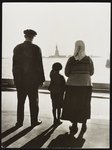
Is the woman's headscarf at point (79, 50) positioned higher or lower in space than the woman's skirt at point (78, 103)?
higher

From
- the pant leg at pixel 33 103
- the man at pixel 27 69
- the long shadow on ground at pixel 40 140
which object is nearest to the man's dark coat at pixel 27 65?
the man at pixel 27 69

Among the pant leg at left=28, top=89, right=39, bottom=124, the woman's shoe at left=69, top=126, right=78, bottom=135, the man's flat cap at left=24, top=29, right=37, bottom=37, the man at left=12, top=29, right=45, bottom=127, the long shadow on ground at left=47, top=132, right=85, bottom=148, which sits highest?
the man's flat cap at left=24, top=29, right=37, bottom=37

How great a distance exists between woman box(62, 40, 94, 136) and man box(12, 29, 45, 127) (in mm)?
673

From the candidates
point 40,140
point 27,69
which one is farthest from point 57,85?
point 40,140

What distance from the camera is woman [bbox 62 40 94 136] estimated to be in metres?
6.72

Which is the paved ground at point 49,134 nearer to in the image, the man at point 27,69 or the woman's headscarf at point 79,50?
the man at point 27,69

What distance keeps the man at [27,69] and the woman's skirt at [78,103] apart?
0.71 meters

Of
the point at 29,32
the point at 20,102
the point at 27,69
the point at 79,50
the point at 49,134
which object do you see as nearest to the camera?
the point at 79,50

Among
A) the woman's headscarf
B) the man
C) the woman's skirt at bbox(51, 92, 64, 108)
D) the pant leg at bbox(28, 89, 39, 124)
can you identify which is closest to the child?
the woman's skirt at bbox(51, 92, 64, 108)

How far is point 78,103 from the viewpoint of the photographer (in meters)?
6.80

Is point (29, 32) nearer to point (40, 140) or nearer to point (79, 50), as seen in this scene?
point (79, 50)

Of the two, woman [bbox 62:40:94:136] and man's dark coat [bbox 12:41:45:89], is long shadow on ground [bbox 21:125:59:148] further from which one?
man's dark coat [bbox 12:41:45:89]

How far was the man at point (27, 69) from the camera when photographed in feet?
23.4

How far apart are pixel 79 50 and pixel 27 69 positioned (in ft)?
3.70
